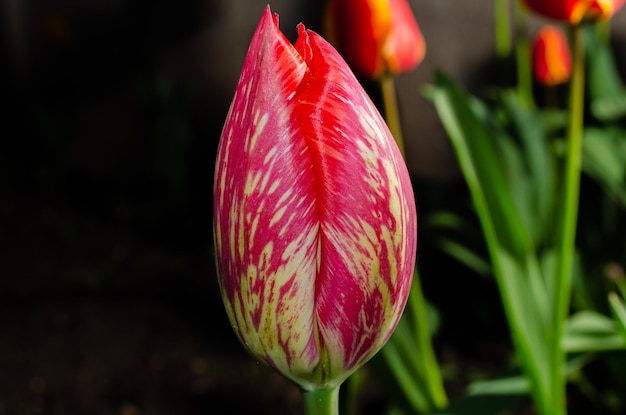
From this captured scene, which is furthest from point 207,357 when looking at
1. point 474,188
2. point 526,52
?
point 474,188

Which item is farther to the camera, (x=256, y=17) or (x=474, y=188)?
(x=256, y=17)

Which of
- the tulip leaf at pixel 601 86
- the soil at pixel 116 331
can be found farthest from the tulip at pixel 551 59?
the soil at pixel 116 331

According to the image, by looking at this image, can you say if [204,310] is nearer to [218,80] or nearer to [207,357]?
[207,357]

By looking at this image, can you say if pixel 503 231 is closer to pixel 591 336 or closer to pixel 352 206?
pixel 591 336

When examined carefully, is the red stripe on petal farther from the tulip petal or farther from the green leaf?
the green leaf

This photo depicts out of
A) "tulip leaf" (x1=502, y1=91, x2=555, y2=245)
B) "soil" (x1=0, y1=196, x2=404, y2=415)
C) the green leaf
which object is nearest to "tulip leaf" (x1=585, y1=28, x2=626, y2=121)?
"tulip leaf" (x1=502, y1=91, x2=555, y2=245)

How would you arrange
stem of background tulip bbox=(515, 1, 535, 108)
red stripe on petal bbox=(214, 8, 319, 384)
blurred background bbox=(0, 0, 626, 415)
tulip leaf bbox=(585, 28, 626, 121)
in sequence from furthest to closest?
1. blurred background bbox=(0, 0, 626, 415)
2. stem of background tulip bbox=(515, 1, 535, 108)
3. tulip leaf bbox=(585, 28, 626, 121)
4. red stripe on petal bbox=(214, 8, 319, 384)
